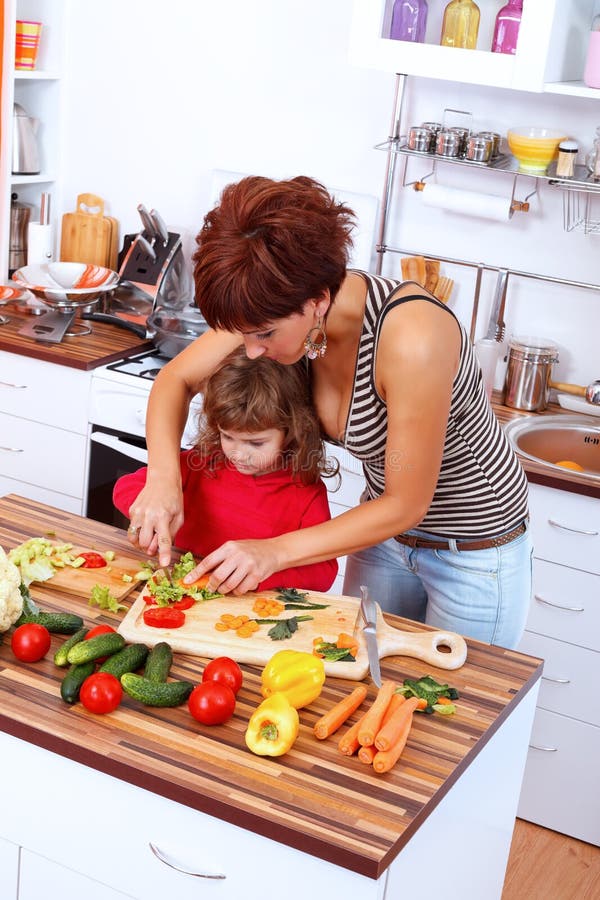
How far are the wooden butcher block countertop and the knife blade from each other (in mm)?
38

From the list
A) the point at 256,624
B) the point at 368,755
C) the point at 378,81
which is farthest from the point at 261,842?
the point at 378,81

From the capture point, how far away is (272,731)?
1.27m

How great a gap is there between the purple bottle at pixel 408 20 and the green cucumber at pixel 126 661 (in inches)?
66.5

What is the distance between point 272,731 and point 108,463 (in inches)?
69.6

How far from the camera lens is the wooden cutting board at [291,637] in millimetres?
1479

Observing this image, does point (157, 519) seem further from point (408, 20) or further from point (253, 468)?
point (408, 20)

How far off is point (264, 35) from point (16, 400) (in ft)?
4.07

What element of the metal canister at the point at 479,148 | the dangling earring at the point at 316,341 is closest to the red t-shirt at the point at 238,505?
the dangling earring at the point at 316,341

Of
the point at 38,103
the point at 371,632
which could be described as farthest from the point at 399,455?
the point at 38,103

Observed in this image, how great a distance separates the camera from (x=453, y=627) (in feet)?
6.09

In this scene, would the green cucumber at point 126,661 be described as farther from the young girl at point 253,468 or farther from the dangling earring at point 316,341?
the dangling earring at point 316,341

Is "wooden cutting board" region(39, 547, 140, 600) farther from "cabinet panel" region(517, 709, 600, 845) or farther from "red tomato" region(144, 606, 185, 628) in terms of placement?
"cabinet panel" region(517, 709, 600, 845)

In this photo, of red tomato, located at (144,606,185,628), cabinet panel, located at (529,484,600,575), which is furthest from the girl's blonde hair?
cabinet panel, located at (529,484,600,575)

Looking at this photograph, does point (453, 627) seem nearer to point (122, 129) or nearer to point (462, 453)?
point (462, 453)
